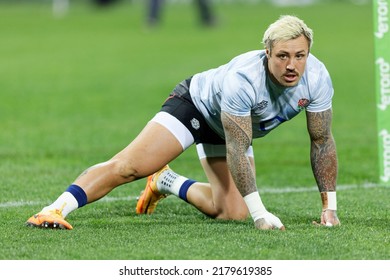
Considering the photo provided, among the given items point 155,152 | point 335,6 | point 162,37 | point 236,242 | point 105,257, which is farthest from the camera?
point 335,6

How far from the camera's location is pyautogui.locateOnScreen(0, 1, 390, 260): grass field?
7211 millimetres

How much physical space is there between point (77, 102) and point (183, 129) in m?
9.94

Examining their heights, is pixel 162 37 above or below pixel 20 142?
below

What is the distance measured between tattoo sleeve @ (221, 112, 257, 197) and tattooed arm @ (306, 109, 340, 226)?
568mm

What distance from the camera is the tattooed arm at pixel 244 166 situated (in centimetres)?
760

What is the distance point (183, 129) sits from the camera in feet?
26.8

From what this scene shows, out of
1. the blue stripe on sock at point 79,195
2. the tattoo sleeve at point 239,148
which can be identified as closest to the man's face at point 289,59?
the tattoo sleeve at point 239,148

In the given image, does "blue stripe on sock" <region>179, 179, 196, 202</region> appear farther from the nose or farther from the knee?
the nose

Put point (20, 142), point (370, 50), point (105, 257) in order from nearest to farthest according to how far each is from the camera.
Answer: point (105, 257) < point (20, 142) < point (370, 50)

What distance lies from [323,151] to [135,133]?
651cm

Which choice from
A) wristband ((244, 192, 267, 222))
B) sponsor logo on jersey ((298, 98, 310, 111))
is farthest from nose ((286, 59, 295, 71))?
wristband ((244, 192, 267, 222))

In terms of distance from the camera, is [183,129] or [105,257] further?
[183,129]

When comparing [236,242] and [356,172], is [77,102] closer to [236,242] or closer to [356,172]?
[356,172]

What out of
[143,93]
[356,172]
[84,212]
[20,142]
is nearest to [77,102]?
[143,93]
